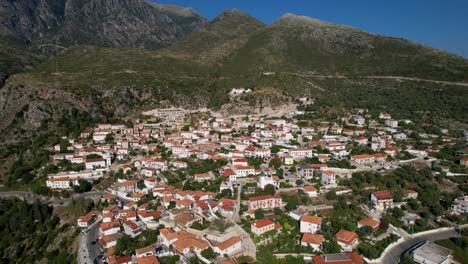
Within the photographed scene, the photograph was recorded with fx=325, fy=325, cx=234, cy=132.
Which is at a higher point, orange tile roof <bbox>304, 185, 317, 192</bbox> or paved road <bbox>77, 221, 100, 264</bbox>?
orange tile roof <bbox>304, 185, 317, 192</bbox>

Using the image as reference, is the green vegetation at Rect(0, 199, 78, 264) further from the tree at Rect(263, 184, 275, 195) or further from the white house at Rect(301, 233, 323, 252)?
the white house at Rect(301, 233, 323, 252)

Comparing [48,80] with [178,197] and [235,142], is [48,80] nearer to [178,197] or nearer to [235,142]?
[235,142]

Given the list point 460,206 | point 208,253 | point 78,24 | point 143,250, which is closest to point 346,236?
point 208,253

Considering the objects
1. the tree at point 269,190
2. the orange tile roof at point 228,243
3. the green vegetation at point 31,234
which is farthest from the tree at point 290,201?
the green vegetation at point 31,234

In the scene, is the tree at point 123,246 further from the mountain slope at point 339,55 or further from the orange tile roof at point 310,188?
the mountain slope at point 339,55

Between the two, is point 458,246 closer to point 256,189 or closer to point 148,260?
point 256,189

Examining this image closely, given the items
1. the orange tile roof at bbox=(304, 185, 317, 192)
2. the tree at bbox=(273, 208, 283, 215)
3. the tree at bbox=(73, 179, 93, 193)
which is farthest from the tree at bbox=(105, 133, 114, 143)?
the orange tile roof at bbox=(304, 185, 317, 192)

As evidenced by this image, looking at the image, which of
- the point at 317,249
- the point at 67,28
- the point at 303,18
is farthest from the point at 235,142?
the point at 67,28
